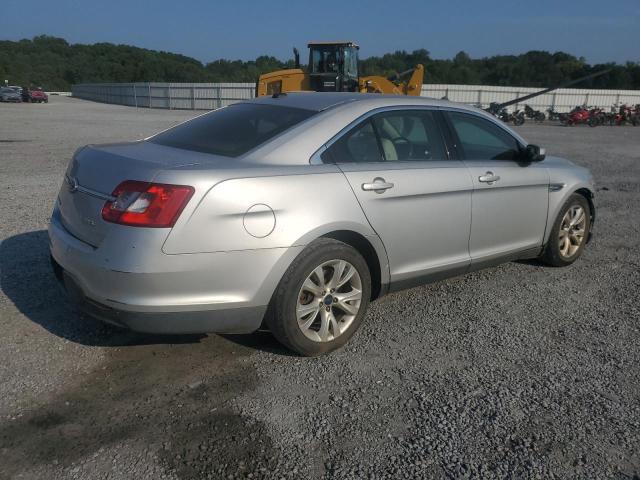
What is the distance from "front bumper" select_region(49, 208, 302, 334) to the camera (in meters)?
2.96

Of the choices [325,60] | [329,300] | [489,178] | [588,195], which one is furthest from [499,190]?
[325,60]

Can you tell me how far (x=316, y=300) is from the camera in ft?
11.6

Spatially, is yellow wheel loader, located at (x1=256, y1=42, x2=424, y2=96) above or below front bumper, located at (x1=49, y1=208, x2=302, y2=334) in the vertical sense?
above

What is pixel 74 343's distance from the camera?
144 inches

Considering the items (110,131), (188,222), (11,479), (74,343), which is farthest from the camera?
(110,131)

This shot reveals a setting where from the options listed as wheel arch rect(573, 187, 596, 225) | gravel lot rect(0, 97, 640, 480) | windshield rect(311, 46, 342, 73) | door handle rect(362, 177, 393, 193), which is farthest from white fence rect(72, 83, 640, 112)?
door handle rect(362, 177, 393, 193)

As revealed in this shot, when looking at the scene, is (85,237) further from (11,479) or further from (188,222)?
(11,479)

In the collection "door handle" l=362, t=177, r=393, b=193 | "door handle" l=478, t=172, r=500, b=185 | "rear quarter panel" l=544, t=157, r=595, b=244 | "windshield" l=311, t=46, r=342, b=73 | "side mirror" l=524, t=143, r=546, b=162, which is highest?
"windshield" l=311, t=46, r=342, b=73

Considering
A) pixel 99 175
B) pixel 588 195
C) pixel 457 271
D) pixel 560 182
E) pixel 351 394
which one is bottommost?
pixel 351 394

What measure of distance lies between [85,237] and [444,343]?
234 cm

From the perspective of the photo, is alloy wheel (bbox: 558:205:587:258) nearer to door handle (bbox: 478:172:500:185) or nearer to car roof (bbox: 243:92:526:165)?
door handle (bbox: 478:172:500:185)

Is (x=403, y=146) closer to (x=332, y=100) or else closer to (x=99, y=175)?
(x=332, y=100)

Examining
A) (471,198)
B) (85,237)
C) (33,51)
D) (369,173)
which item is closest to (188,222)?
(85,237)

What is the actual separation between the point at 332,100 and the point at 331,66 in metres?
17.3
